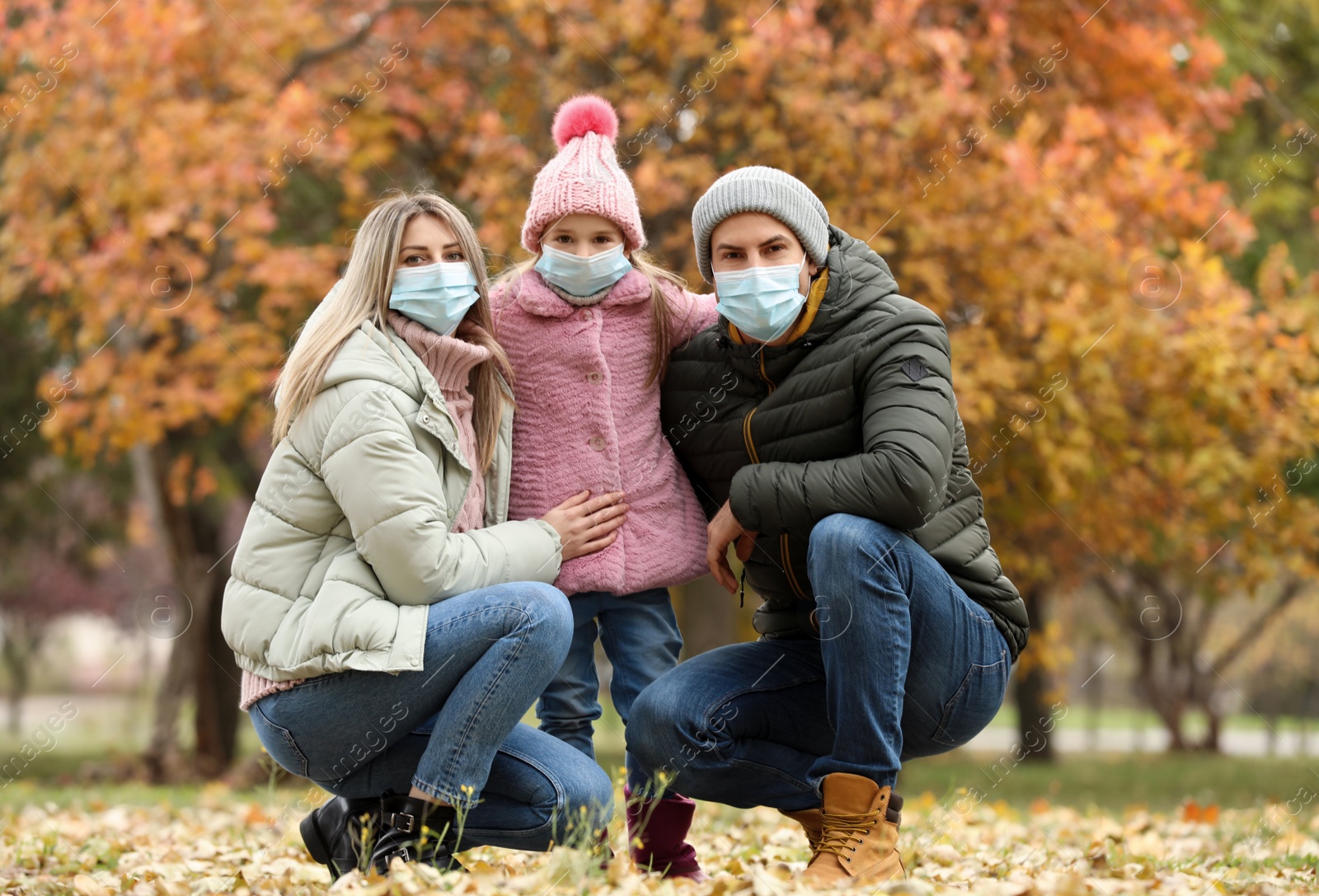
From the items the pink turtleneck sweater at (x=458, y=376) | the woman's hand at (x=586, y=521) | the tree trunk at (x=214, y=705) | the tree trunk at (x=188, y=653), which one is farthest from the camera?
the tree trunk at (x=214, y=705)

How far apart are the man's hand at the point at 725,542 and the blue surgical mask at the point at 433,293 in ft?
2.89

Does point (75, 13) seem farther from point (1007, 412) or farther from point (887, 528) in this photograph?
point (887, 528)

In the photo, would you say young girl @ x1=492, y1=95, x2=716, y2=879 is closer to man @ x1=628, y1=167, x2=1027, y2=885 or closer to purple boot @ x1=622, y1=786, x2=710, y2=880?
purple boot @ x1=622, y1=786, x2=710, y2=880

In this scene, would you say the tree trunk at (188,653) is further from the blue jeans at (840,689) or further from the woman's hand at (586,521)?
the blue jeans at (840,689)

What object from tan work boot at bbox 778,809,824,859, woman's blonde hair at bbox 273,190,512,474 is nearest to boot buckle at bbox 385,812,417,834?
woman's blonde hair at bbox 273,190,512,474

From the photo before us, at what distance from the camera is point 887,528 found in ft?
9.78

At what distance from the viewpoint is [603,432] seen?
11.3 ft

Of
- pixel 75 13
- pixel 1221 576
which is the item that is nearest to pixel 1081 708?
pixel 1221 576

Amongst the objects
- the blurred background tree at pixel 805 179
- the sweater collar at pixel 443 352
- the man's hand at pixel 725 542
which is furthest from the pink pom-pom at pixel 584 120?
the blurred background tree at pixel 805 179

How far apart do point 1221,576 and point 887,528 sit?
920cm

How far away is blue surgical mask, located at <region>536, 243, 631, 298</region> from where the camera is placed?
136 inches

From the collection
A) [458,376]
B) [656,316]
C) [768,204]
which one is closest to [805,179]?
[656,316]

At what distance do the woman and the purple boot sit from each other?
12.3 inches

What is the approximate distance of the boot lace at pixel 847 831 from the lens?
9.47ft
